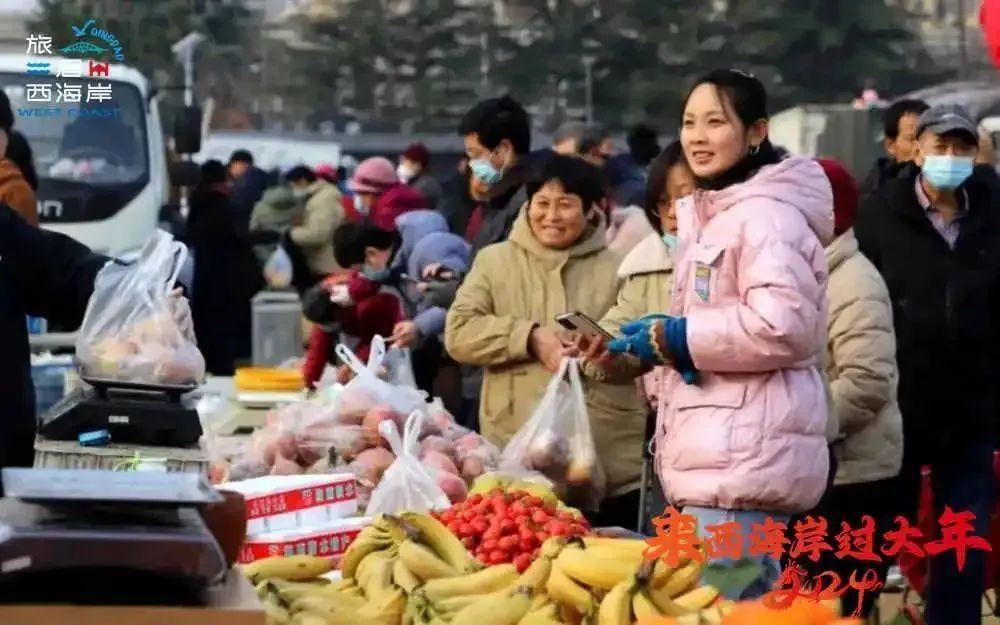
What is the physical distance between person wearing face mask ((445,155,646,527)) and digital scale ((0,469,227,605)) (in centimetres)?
335

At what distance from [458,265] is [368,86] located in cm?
2319

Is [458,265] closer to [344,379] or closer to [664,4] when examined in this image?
[344,379]

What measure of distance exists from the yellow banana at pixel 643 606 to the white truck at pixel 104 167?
37.5 feet

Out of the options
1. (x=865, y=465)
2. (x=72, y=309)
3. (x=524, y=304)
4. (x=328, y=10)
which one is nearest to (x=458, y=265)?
(x=524, y=304)

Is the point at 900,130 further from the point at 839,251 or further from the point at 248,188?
the point at 248,188

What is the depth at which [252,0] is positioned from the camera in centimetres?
2802

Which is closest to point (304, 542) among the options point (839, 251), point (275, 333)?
point (839, 251)

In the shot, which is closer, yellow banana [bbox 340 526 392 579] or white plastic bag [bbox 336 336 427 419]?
yellow banana [bbox 340 526 392 579]

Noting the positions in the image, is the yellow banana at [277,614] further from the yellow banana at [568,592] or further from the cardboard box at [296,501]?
the cardboard box at [296,501]

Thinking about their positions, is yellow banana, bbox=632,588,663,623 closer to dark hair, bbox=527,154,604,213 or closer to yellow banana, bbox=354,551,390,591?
yellow banana, bbox=354,551,390,591

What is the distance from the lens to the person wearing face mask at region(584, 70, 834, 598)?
14.9 feet

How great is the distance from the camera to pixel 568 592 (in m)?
3.60

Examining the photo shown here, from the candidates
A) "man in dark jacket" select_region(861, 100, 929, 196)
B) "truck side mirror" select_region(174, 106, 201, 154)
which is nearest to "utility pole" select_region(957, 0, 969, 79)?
"truck side mirror" select_region(174, 106, 201, 154)

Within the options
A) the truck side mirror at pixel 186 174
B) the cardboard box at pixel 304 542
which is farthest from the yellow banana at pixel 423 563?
the truck side mirror at pixel 186 174
